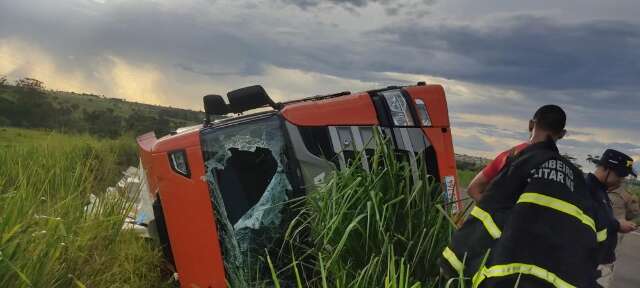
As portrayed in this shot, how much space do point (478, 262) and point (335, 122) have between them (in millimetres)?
2321

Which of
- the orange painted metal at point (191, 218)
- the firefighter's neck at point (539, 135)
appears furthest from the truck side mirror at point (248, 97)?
the firefighter's neck at point (539, 135)

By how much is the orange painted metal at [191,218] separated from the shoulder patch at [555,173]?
2731 mm

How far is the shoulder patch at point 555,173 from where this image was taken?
273 cm

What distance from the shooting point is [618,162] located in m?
5.05

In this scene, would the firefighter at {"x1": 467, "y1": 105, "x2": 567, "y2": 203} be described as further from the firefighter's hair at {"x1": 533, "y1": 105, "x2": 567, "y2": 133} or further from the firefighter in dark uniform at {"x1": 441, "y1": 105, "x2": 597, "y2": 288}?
the firefighter in dark uniform at {"x1": 441, "y1": 105, "x2": 597, "y2": 288}

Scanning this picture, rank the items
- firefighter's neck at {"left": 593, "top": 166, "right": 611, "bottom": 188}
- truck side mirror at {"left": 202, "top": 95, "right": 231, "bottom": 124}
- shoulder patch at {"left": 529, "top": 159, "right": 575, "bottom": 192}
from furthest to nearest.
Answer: truck side mirror at {"left": 202, "top": 95, "right": 231, "bottom": 124}, firefighter's neck at {"left": 593, "top": 166, "right": 611, "bottom": 188}, shoulder patch at {"left": 529, "top": 159, "right": 575, "bottom": 192}

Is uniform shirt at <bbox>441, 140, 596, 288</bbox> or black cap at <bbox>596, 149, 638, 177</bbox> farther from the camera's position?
black cap at <bbox>596, 149, 638, 177</bbox>

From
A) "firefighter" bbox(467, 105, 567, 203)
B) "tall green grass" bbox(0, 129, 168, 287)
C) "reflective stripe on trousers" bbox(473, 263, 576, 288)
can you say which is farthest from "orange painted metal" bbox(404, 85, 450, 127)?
"reflective stripe on trousers" bbox(473, 263, 576, 288)

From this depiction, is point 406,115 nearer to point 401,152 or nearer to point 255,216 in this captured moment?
point 401,152

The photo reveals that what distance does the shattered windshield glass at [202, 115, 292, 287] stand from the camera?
4.67 m

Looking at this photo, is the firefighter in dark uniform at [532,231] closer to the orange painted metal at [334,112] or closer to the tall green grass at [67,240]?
the tall green grass at [67,240]

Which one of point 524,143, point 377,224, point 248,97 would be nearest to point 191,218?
point 248,97

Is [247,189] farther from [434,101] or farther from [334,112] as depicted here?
[434,101]

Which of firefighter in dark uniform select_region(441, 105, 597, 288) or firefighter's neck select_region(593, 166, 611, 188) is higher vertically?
firefighter in dark uniform select_region(441, 105, 597, 288)
